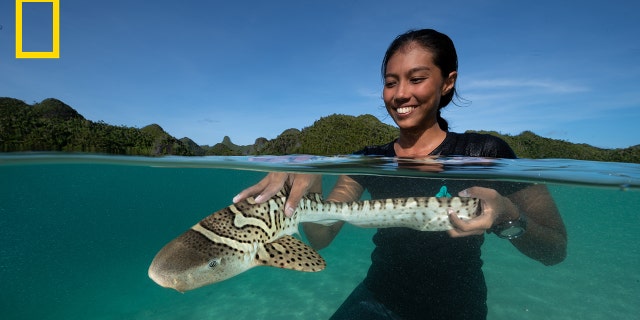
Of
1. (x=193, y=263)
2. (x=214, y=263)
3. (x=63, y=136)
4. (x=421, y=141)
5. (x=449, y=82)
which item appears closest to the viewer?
(x=193, y=263)

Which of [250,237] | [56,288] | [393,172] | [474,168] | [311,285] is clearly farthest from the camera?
[56,288]

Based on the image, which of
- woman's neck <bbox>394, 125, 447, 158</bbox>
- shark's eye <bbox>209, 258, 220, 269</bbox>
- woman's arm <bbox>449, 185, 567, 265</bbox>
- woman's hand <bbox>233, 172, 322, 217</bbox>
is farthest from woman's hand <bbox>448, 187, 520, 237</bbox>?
shark's eye <bbox>209, 258, 220, 269</bbox>

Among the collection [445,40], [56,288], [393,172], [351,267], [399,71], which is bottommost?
[56,288]

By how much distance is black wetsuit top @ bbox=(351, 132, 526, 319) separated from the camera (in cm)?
374

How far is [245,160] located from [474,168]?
632 cm

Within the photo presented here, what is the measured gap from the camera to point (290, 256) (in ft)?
9.94

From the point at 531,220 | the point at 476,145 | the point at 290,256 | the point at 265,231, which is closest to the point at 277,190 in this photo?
the point at 265,231

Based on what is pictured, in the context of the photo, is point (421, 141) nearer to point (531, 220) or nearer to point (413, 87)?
point (413, 87)

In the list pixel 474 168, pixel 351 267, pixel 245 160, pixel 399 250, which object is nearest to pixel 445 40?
pixel 399 250

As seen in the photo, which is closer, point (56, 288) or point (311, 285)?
point (311, 285)

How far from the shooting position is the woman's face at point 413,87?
13.3 feet

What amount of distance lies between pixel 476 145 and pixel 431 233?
1184mm

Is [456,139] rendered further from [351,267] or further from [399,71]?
[351,267]

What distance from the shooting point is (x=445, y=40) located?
426cm
